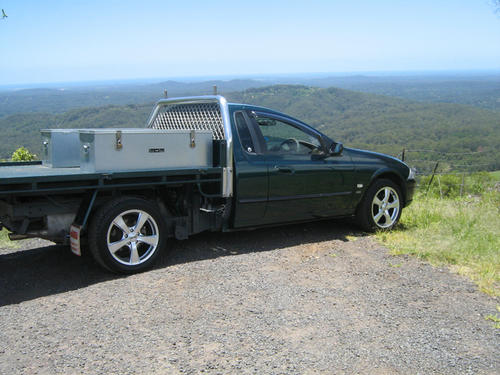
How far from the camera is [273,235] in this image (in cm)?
650

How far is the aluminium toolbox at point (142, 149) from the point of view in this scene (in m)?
4.61

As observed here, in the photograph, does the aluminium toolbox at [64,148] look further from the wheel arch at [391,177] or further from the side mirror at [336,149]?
the wheel arch at [391,177]

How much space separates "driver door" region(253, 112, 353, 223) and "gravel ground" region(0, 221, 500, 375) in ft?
1.78

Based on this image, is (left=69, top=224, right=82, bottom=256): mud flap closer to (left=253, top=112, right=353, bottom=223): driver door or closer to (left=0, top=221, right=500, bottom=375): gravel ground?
(left=0, top=221, right=500, bottom=375): gravel ground

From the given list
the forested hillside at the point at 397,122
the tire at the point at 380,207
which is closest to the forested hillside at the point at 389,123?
the forested hillside at the point at 397,122

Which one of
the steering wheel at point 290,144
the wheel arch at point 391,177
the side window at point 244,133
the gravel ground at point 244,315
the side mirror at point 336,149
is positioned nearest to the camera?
the gravel ground at point 244,315

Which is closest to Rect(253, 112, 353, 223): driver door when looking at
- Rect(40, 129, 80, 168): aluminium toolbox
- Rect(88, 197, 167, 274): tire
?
Rect(88, 197, 167, 274): tire

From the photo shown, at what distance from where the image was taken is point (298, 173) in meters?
5.90

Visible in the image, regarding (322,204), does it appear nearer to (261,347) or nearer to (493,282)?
(493,282)

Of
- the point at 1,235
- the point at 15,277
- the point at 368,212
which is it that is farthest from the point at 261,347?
the point at 1,235

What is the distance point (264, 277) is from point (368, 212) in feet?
7.49

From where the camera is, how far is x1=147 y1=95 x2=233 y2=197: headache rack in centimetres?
540

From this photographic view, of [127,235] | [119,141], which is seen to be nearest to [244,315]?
[127,235]

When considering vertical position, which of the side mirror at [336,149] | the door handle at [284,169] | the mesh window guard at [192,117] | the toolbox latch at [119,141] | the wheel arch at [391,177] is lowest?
the wheel arch at [391,177]
